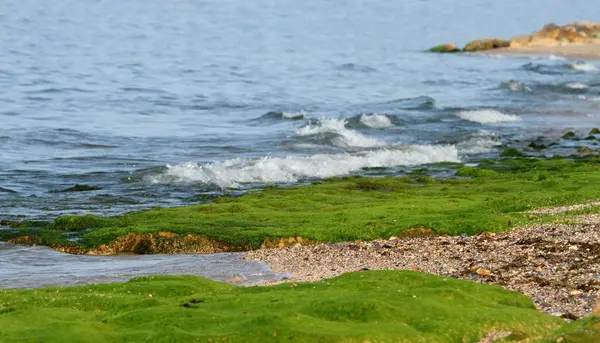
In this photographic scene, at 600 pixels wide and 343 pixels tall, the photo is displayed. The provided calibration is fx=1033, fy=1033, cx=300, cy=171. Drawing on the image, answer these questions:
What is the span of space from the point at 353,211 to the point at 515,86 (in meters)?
47.6

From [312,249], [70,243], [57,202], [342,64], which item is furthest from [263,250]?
[342,64]

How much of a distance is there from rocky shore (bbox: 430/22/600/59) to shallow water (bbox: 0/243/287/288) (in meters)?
84.4

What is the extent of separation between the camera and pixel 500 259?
20.9 meters

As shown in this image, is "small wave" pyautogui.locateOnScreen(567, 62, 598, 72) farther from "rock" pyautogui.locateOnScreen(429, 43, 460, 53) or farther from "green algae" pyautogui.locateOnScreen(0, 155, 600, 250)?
"green algae" pyautogui.locateOnScreen(0, 155, 600, 250)

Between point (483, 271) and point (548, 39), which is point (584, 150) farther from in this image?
point (548, 39)

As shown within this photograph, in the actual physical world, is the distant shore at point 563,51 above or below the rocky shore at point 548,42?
below

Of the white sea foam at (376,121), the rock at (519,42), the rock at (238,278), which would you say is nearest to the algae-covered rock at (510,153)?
the white sea foam at (376,121)

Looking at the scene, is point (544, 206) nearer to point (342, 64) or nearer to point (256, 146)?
point (256, 146)

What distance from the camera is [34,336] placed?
44.0ft

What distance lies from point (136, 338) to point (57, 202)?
1993 cm

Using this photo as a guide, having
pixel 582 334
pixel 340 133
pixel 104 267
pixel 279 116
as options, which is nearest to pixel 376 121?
pixel 340 133

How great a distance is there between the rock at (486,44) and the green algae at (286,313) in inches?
3666

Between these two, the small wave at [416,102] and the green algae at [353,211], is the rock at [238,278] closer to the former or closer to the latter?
the green algae at [353,211]

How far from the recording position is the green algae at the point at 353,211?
25.5 metres
